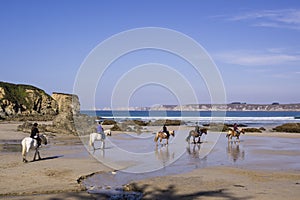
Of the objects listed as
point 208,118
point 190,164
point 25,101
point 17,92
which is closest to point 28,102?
point 25,101

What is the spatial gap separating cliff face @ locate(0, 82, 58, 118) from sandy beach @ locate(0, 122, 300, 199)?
7001 centimetres

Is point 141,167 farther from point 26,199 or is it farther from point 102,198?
point 26,199

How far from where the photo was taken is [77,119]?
43.7 m

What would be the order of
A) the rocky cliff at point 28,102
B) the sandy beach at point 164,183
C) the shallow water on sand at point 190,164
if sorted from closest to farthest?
the sandy beach at point 164,183 → the shallow water on sand at point 190,164 → the rocky cliff at point 28,102

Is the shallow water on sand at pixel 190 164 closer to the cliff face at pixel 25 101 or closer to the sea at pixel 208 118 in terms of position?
the sea at pixel 208 118

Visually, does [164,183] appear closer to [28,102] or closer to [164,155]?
[164,155]

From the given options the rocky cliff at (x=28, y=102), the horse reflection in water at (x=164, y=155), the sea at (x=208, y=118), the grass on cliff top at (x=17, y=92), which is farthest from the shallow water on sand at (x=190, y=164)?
the grass on cliff top at (x=17, y=92)

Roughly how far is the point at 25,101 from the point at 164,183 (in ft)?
275

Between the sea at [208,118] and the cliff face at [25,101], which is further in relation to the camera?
the sea at [208,118]

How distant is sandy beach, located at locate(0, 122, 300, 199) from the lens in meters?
12.0

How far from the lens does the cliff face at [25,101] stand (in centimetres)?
8394

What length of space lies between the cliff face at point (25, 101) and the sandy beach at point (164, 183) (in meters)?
70.0

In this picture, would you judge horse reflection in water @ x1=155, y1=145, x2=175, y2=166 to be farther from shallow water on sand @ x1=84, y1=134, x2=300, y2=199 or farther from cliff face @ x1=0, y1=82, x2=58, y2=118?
cliff face @ x1=0, y1=82, x2=58, y2=118

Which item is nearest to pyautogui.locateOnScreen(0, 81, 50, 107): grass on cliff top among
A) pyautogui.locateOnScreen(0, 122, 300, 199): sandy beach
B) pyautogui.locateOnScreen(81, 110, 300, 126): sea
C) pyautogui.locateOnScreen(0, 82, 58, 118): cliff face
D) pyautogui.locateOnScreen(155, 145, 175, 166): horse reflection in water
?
pyautogui.locateOnScreen(0, 82, 58, 118): cliff face
